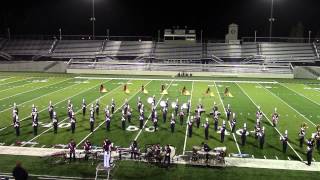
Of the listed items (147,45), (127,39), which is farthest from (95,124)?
(127,39)

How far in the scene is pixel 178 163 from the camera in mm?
13602

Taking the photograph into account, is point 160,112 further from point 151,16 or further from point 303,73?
point 151,16

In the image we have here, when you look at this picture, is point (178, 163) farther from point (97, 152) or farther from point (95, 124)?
point (95, 124)

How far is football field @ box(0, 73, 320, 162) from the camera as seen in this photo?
52.8ft

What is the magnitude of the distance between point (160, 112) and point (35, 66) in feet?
93.4

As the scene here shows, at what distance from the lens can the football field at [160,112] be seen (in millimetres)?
16094

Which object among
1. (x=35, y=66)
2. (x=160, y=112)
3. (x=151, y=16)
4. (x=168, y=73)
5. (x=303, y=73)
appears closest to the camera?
(x=160, y=112)

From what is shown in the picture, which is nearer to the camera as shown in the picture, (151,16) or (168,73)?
(168,73)

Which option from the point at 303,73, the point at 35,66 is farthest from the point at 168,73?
the point at 35,66

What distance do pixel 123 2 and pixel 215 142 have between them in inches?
1748

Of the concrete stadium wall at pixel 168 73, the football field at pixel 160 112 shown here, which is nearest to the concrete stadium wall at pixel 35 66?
the concrete stadium wall at pixel 168 73

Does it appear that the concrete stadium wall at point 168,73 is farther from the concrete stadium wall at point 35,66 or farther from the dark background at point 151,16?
the dark background at point 151,16

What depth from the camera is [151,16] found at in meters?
57.5

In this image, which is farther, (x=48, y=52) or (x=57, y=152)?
(x=48, y=52)
